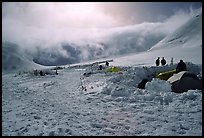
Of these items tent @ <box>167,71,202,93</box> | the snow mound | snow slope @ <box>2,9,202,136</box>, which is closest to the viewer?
snow slope @ <box>2,9,202,136</box>

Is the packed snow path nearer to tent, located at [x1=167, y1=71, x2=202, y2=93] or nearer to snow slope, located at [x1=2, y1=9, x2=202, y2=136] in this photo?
snow slope, located at [x1=2, y1=9, x2=202, y2=136]

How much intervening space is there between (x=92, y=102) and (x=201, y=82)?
6.28 m

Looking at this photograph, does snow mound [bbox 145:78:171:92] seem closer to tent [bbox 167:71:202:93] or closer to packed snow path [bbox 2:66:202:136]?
tent [bbox 167:71:202:93]

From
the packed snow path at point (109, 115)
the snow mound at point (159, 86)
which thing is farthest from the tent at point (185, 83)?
the packed snow path at point (109, 115)

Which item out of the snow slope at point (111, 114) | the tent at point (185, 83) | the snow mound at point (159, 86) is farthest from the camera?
the tent at point (185, 83)

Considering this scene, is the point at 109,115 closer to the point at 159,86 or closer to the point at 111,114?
the point at 111,114

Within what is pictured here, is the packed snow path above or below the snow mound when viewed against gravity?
below

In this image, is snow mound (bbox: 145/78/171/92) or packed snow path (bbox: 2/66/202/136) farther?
snow mound (bbox: 145/78/171/92)

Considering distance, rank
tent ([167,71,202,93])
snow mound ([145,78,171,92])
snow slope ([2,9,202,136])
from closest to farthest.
A: snow slope ([2,9,202,136])
snow mound ([145,78,171,92])
tent ([167,71,202,93])

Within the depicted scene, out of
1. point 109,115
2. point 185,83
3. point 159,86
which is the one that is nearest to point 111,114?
point 109,115

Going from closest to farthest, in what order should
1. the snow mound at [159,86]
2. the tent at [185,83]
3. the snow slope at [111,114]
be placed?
the snow slope at [111,114]
the snow mound at [159,86]
the tent at [185,83]

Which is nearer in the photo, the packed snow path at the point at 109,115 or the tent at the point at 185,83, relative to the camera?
the packed snow path at the point at 109,115

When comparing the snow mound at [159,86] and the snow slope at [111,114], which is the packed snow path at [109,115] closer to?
the snow slope at [111,114]

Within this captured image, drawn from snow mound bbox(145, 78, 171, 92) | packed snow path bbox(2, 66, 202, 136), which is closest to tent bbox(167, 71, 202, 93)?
snow mound bbox(145, 78, 171, 92)
